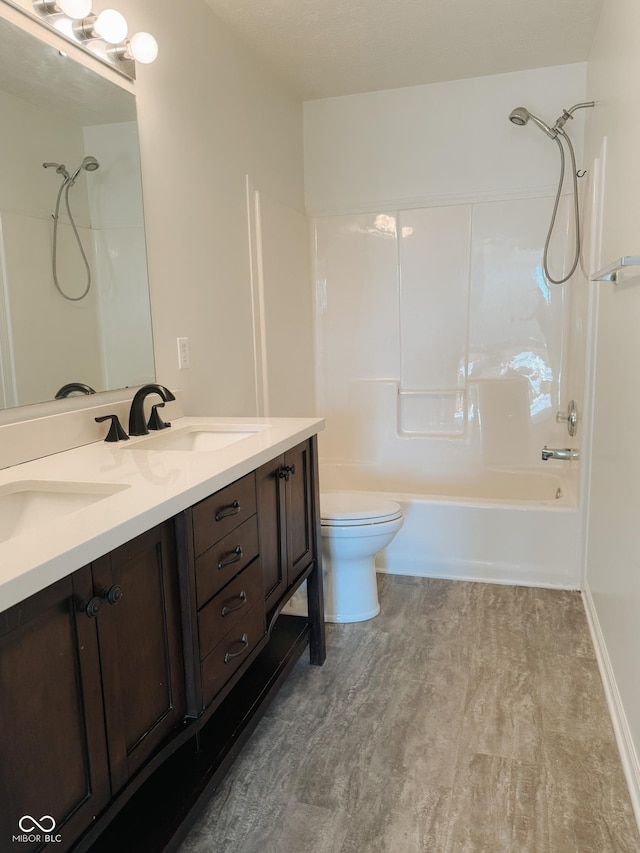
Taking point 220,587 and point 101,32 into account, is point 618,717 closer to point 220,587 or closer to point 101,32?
point 220,587

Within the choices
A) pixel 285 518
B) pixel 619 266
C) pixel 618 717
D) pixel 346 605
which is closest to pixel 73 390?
pixel 285 518

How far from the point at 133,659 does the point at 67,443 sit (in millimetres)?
732

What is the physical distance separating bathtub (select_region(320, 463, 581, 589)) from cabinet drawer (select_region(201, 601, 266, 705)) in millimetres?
1338

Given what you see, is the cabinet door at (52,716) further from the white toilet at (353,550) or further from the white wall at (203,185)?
the white toilet at (353,550)

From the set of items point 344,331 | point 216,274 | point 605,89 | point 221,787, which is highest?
point 605,89

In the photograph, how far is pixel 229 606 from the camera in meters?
1.41

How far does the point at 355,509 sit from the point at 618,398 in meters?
1.00

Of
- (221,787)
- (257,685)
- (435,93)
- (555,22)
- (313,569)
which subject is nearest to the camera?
(221,787)

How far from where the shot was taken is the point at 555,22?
2.52 metres

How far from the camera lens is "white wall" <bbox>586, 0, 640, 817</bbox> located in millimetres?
1641

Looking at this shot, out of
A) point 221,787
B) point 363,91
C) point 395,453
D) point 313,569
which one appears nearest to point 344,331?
point 395,453

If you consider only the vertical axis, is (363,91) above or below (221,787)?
above

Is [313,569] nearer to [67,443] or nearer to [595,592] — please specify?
[67,443]

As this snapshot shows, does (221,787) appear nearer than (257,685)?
Yes
